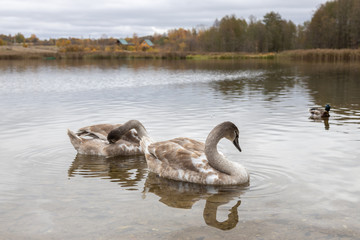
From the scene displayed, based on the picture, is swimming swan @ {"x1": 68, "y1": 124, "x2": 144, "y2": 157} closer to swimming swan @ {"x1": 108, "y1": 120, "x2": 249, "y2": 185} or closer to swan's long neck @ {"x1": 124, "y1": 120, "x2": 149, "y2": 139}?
swan's long neck @ {"x1": 124, "y1": 120, "x2": 149, "y2": 139}

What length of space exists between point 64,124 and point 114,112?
3753 millimetres

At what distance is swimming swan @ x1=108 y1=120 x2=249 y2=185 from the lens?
945 cm

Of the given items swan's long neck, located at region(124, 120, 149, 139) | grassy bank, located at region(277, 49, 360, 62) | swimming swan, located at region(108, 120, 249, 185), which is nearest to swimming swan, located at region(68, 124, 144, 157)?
swan's long neck, located at region(124, 120, 149, 139)

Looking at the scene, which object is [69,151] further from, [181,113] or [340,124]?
[340,124]

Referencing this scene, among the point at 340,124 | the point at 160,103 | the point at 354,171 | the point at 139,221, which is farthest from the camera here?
the point at 160,103

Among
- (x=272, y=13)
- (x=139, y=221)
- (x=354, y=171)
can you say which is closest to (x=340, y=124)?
(x=354, y=171)

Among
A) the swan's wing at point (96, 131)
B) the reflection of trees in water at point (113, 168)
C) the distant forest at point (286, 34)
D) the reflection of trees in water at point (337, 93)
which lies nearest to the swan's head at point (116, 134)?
the reflection of trees in water at point (113, 168)

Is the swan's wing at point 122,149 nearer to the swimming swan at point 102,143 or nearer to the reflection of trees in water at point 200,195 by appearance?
the swimming swan at point 102,143

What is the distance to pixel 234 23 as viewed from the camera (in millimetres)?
158250

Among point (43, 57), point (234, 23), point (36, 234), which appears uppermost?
point (234, 23)

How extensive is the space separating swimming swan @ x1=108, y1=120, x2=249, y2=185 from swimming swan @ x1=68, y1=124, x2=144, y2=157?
2.02m

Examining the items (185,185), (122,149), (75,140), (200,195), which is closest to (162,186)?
(185,185)

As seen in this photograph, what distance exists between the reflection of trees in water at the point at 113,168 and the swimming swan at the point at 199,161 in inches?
25.4

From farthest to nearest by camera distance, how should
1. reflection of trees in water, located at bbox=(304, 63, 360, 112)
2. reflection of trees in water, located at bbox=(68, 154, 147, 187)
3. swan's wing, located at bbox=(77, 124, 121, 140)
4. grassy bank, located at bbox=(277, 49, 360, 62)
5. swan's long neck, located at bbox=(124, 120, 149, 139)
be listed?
1. grassy bank, located at bbox=(277, 49, 360, 62)
2. reflection of trees in water, located at bbox=(304, 63, 360, 112)
3. swan's wing, located at bbox=(77, 124, 121, 140)
4. swan's long neck, located at bbox=(124, 120, 149, 139)
5. reflection of trees in water, located at bbox=(68, 154, 147, 187)
